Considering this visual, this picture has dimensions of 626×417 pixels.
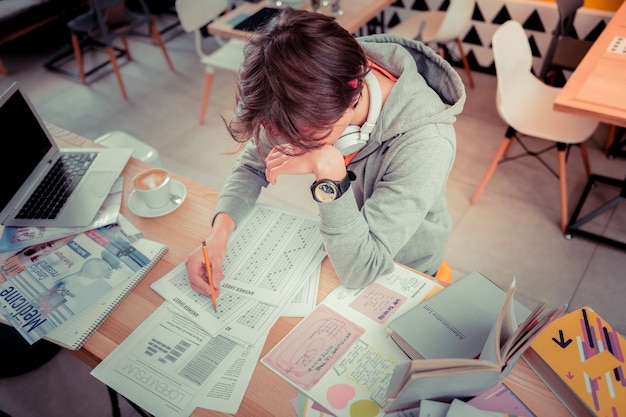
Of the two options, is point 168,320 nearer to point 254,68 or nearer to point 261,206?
point 261,206

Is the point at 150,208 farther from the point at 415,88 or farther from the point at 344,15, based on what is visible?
the point at 344,15

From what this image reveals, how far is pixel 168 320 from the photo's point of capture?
1005mm

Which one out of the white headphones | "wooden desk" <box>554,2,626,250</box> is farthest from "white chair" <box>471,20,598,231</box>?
the white headphones

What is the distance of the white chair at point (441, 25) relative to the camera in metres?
2.70

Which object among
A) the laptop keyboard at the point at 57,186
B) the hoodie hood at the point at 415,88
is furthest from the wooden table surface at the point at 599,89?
the laptop keyboard at the point at 57,186

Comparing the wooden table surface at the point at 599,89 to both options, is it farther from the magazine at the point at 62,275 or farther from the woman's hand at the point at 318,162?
the magazine at the point at 62,275

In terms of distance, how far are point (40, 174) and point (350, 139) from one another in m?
0.96

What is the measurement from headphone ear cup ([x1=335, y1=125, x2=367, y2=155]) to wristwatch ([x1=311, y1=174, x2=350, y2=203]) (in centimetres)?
11

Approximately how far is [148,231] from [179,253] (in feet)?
0.42

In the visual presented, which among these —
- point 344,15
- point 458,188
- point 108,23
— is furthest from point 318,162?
point 108,23

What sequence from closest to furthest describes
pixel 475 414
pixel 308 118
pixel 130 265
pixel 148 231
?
pixel 475 414, pixel 308 118, pixel 130 265, pixel 148 231

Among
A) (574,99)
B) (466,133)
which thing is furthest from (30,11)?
(574,99)

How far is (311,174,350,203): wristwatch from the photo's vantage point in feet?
3.16

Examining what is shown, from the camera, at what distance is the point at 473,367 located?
66cm
